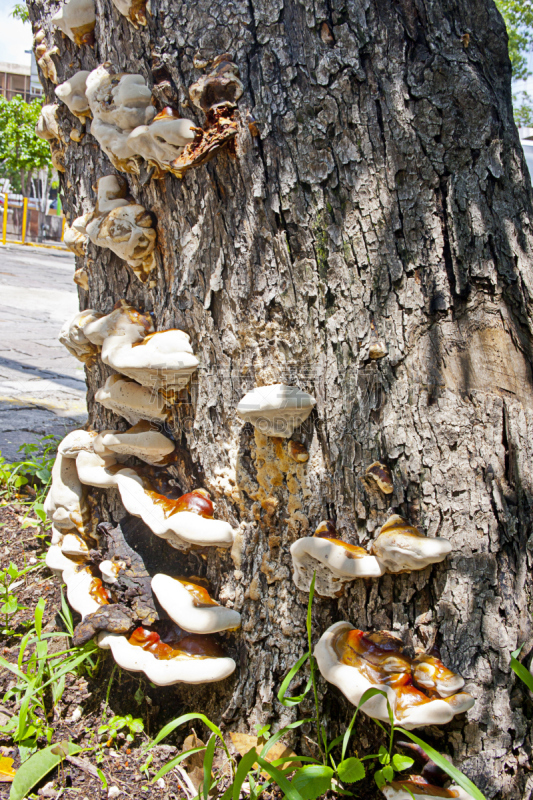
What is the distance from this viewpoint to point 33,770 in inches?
60.3

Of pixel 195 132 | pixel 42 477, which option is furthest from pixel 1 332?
pixel 195 132

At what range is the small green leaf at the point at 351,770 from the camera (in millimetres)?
1266

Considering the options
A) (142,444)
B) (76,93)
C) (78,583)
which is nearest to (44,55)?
(76,93)

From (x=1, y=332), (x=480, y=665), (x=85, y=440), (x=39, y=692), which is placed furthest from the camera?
(x=1, y=332)

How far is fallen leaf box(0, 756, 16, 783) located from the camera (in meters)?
1.55

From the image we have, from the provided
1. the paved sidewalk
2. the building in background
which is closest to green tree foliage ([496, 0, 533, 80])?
the paved sidewalk

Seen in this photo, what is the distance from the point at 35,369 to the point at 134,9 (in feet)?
15.4

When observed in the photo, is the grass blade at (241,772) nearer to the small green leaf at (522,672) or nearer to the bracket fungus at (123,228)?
the small green leaf at (522,672)

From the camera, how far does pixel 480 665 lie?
4.37ft

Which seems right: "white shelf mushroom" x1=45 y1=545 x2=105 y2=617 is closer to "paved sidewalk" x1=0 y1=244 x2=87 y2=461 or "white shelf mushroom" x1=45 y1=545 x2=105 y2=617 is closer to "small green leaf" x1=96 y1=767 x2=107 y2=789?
"small green leaf" x1=96 y1=767 x2=107 y2=789

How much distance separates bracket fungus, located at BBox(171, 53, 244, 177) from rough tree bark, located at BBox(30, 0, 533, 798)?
3cm

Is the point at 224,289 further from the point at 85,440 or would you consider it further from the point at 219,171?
the point at 85,440

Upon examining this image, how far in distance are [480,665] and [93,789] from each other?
1176mm

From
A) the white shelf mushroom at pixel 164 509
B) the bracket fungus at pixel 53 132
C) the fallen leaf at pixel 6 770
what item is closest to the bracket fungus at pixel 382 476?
the white shelf mushroom at pixel 164 509
